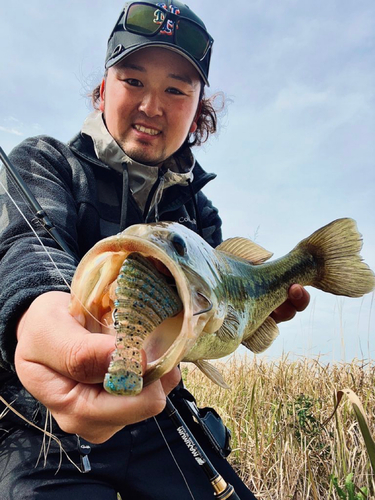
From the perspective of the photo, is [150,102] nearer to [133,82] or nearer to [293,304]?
[133,82]

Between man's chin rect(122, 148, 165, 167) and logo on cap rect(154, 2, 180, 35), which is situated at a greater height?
logo on cap rect(154, 2, 180, 35)

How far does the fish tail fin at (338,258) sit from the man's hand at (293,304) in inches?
8.2

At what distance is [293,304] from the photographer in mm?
2752

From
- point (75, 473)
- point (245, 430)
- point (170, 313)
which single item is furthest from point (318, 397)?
point (170, 313)

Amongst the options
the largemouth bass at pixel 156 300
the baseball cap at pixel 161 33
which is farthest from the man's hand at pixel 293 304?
the baseball cap at pixel 161 33

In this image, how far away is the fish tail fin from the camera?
9.04ft

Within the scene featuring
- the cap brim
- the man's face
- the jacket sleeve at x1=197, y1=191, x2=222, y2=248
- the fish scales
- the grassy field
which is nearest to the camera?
the fish scales

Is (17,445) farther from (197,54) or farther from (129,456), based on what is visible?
(197,54)

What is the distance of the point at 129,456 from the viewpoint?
2.41 meters

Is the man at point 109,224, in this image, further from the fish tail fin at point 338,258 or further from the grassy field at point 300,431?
the grassy field at point 300,431

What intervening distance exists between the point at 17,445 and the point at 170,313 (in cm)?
165

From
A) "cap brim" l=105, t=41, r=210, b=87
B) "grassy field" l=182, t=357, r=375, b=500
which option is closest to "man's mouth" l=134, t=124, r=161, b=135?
"cap brim" l=105, t=41, r=210, b=87

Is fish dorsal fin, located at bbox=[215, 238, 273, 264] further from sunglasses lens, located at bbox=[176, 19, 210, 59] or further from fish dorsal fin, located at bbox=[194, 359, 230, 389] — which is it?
sunglasses lens, located at bbox=[176, 19, 210, 59]

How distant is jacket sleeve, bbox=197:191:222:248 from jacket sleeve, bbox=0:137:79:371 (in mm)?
1307
